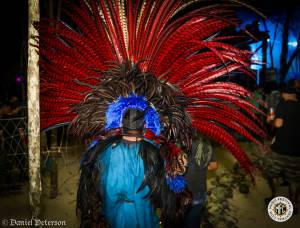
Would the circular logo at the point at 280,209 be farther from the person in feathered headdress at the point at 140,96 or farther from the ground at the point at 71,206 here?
the person in feathered headdress at the point at 140,96

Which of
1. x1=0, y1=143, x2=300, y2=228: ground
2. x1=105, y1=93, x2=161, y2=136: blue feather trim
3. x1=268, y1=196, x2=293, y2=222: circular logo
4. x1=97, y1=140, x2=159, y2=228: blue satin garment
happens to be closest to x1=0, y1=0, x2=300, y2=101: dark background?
x1=0, y1=143, x2=300, y2=228: ground

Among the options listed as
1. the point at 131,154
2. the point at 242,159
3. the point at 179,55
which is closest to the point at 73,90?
the point at 131,154

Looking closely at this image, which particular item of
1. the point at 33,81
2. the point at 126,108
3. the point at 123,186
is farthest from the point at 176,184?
the point at 33,81

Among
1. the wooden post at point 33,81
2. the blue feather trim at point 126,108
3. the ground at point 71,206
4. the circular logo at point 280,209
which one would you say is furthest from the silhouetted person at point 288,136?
the wooden post at point 33,81

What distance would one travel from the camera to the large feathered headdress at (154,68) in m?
2.34

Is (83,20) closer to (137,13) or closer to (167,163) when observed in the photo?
(137,13)

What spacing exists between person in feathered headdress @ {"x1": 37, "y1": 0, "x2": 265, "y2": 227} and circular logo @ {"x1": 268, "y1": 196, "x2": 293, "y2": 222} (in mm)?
2655

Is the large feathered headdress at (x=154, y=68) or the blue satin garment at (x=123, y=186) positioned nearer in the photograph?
the blue satin garment at (x=123, y=186)

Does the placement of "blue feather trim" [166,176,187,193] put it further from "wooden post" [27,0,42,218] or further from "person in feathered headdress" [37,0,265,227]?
"wooden post" [27,0,42,218]

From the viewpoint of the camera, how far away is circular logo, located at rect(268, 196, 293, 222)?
4.73 meters

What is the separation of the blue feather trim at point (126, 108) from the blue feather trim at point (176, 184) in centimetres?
35

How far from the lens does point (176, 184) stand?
7.70 feet

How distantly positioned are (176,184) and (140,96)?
2.25 ft

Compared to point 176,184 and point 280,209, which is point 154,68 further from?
point 280,209
